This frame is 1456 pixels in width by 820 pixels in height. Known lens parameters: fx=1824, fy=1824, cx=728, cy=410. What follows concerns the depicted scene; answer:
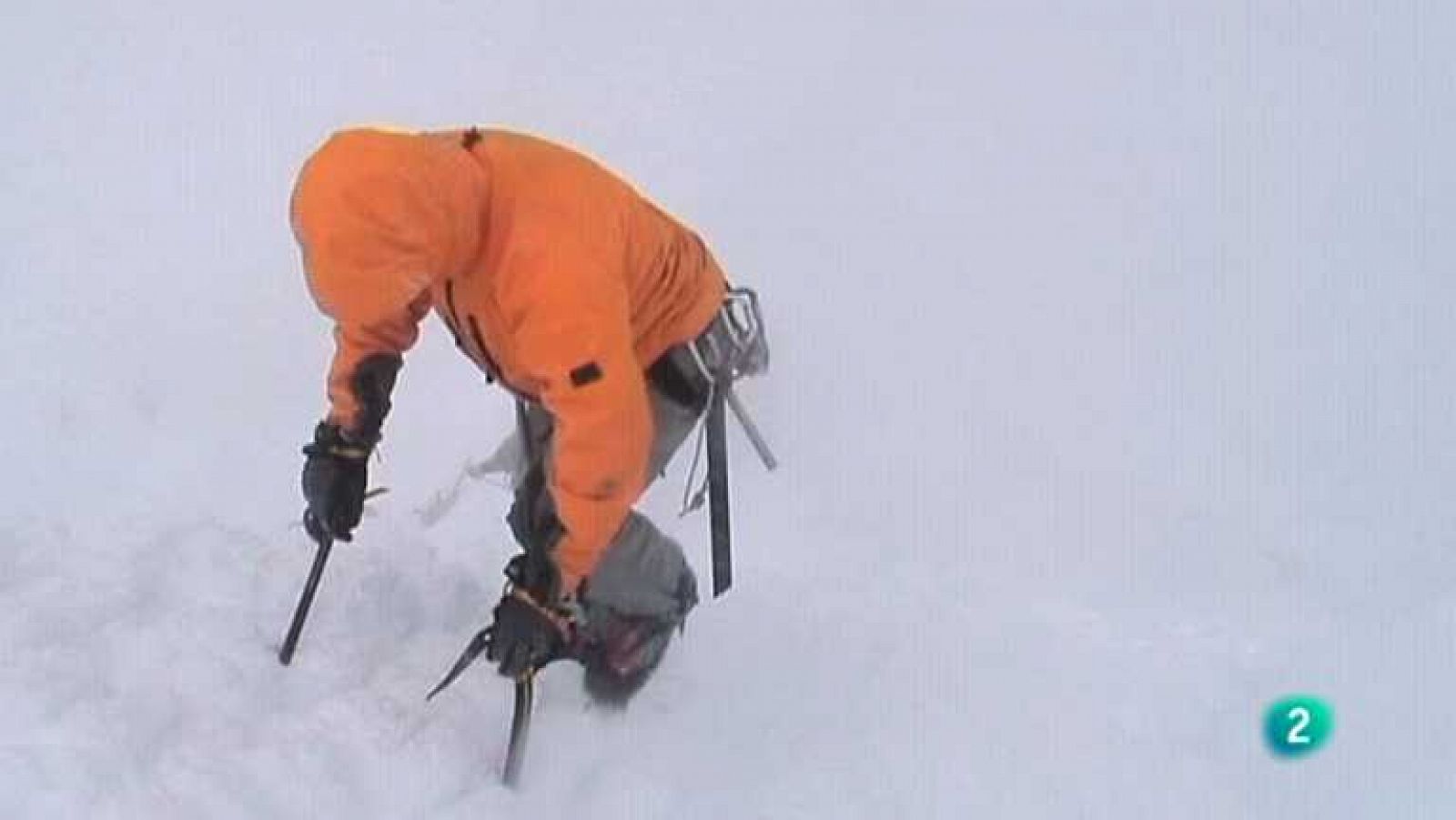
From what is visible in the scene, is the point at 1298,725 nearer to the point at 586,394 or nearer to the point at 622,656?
the point at 622,656

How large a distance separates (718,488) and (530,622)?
0.90 m

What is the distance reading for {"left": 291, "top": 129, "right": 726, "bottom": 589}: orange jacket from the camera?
3.43 metres

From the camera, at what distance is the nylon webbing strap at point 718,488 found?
14.9 ft

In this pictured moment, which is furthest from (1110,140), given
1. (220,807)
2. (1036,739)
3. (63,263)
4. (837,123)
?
(220,807)

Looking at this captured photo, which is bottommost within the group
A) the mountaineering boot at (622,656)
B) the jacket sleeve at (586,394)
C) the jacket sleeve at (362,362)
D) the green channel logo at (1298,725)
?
the mountaineering boot at (622,656)

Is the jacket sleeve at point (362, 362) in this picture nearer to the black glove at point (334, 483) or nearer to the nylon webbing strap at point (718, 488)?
the black glove at point (334, 483)

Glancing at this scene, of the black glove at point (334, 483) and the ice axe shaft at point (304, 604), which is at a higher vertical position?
the black glove at point (334, 483)

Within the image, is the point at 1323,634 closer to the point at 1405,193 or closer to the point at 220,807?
the point at 1405,193

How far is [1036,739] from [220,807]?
6.72 ft

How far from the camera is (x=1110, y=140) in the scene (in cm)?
744

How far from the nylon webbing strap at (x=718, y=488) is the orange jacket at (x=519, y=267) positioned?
1.80ft

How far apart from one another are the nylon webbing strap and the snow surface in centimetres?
29

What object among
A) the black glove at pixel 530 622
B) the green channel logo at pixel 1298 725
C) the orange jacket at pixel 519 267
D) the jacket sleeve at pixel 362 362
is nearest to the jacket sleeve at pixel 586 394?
the orange jacket at pixel 519 267

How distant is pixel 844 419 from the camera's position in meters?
6.35
